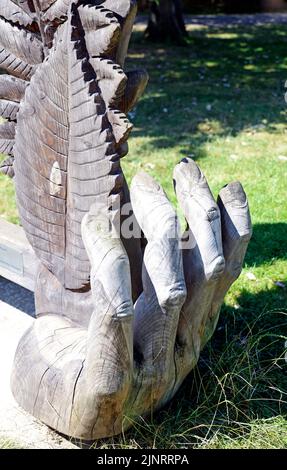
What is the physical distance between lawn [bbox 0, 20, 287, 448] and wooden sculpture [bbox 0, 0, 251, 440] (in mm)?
232

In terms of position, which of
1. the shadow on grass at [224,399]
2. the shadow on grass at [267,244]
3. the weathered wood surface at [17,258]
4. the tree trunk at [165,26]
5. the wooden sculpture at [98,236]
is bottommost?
the tree trunk at [165,26]

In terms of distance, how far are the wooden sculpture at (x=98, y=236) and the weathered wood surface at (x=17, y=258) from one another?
35 centimetres

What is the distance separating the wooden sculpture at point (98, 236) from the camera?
227 cm

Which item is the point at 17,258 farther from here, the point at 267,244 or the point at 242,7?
the point at 242,7

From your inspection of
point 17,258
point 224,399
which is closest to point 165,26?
point 17,258

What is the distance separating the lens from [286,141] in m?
6.44

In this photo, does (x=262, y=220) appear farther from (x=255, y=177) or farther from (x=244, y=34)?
(x=244, y=34)

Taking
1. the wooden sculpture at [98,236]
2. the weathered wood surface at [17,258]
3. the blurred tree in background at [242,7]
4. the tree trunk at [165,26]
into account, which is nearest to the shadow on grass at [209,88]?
the tree trunk at [165,26]

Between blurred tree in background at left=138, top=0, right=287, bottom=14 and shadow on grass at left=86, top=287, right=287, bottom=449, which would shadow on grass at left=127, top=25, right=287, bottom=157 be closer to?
shadow on grass at left=86, top=287, right=287, bottom=449

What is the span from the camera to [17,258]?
320cm

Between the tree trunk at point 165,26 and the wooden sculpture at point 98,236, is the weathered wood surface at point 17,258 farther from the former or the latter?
the tree trunk at point 165,26

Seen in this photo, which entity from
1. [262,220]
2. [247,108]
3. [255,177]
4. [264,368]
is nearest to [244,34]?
[247,108]

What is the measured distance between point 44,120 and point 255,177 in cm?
317

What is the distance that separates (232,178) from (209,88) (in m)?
3.16
